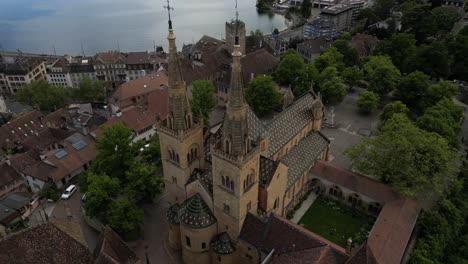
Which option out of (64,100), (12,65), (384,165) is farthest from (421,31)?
(12,65)

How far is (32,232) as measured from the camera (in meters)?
38.8

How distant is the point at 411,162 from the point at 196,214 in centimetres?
3075

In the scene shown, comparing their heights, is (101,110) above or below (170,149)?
below

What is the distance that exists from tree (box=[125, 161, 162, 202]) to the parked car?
45.3ft

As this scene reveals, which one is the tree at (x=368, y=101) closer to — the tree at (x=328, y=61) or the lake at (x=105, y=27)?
the tree at (x=328, y=61)

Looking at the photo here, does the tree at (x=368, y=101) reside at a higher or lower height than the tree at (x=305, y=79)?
lower

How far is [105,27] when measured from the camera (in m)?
172

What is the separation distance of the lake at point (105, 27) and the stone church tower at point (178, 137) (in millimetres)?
108505

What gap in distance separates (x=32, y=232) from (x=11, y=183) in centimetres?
3078

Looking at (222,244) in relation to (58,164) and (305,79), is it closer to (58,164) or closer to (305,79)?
(58,164)

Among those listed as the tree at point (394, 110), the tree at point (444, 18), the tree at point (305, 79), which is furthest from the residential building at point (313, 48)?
the tree at point (394, 110)

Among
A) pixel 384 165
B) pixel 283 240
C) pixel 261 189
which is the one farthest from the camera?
pixel 384 165

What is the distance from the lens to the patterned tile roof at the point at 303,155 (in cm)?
5494

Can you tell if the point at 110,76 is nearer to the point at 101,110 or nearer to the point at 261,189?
the point at 101,110
